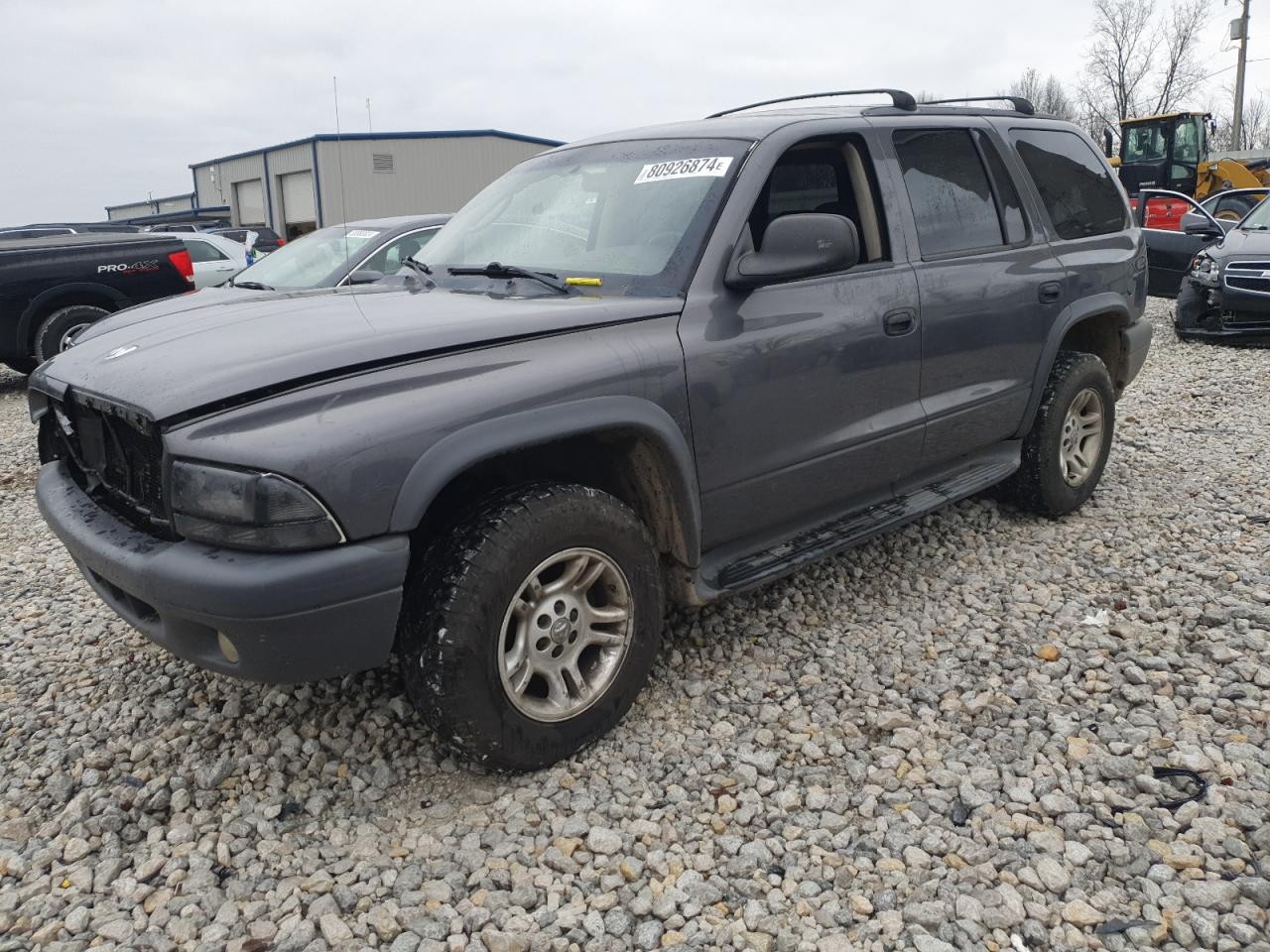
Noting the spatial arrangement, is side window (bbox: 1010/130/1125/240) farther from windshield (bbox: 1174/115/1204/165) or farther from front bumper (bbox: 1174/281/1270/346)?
windshield (bbox: 1174/115/1204/165)

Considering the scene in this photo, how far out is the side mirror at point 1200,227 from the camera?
33.6ft

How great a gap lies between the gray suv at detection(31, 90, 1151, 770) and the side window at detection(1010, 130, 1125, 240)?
0.09 meters

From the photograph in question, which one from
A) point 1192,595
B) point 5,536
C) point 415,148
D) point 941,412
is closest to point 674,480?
point 941,412

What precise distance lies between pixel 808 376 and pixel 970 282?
42.3 inches

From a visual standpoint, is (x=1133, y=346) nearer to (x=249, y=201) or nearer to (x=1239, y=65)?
(x=1239, y=65)

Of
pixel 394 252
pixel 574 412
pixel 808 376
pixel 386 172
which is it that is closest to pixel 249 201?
pixel 386 172

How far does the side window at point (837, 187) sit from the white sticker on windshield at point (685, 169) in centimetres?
27

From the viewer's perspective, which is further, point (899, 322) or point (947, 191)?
point (947, 191)

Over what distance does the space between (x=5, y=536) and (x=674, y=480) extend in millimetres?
4151

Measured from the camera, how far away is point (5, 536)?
17.3 feet

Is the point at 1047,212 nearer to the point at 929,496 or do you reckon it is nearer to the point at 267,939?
the point at 929,496

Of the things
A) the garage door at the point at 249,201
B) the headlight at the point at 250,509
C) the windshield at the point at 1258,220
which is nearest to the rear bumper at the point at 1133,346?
the headlight at the point at 250,509

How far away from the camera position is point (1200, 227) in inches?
404

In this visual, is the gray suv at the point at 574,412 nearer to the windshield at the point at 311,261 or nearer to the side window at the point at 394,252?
the side window at the point at 394,252
